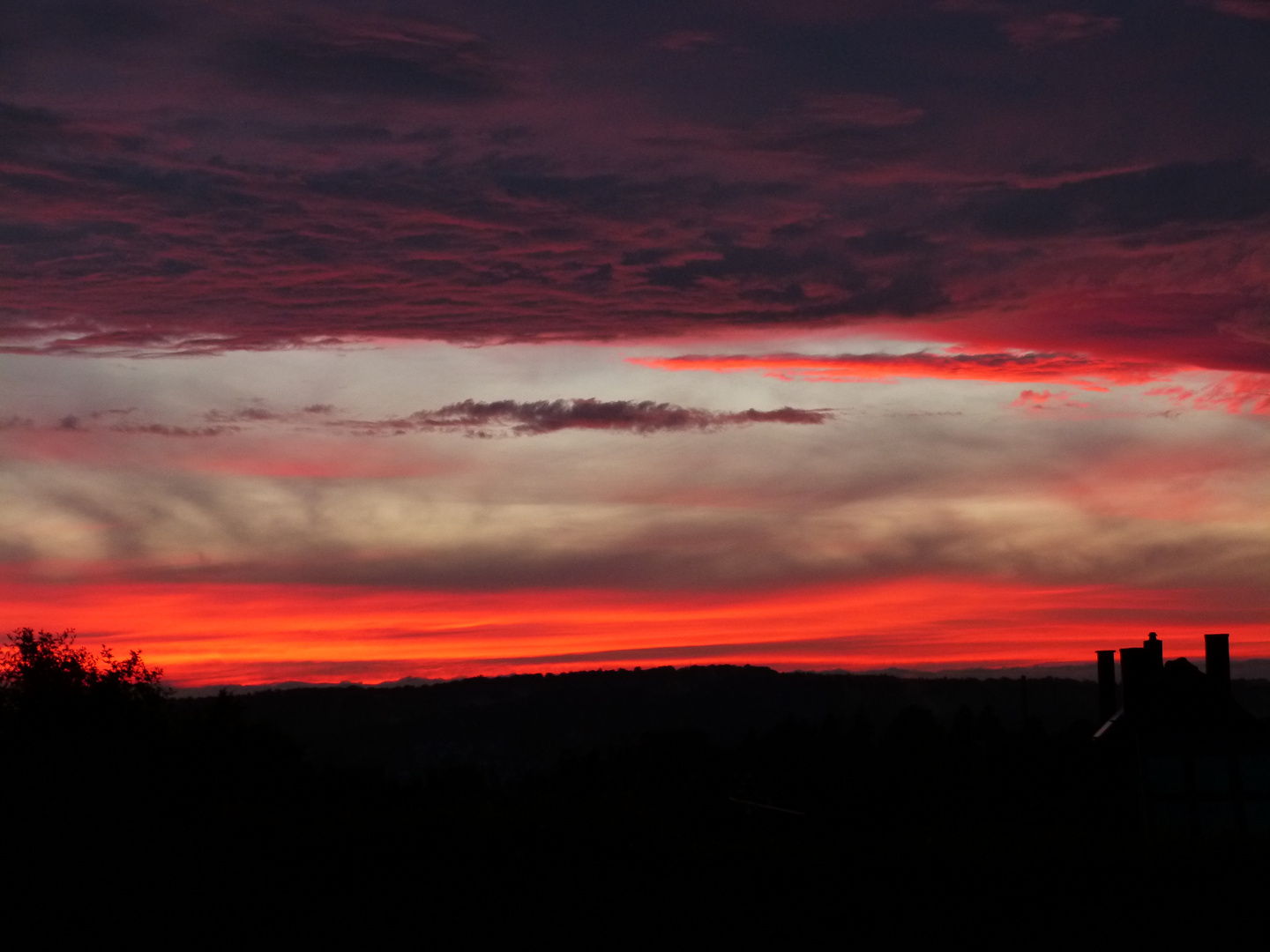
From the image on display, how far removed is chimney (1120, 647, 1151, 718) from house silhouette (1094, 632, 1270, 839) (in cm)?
3

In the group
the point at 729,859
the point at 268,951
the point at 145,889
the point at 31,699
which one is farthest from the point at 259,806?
the point at 31,699

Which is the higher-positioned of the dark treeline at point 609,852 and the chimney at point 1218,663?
the chimney at point 1218,663

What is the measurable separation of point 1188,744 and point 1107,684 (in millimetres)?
10163

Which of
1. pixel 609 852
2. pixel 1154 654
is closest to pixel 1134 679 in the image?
pixel 1154 654

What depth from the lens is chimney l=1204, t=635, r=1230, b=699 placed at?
4247cm

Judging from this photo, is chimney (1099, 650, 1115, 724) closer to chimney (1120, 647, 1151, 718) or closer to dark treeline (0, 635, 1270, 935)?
chimney (1120, 647, 1151, 718)

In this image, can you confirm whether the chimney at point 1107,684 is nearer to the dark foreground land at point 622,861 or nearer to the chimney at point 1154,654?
the chimney at point 1154,654

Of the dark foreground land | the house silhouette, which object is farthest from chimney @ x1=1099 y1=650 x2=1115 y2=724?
the dark foreground land

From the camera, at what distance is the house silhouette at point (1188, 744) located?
1516 inches

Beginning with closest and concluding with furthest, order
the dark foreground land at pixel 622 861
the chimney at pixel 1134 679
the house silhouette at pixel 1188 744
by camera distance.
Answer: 1. the dark foreground land at pixel 622 861
2. the house silhouette at pixel 1188 744
3. the chimney at pixel 1134 679

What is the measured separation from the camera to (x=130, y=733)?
28547 mm

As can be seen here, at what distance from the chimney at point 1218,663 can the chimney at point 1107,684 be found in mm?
5349

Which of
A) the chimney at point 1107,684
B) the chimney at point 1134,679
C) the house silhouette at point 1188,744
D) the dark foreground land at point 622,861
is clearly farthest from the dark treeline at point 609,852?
the chimney at point 1107,684

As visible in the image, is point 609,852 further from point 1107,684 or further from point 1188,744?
point 1107,684
